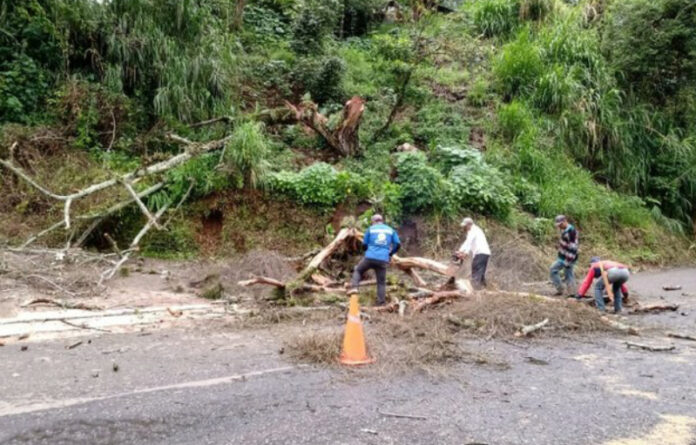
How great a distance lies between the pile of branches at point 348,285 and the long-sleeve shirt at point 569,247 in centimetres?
236

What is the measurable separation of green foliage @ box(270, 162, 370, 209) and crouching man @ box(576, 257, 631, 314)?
5.53 metres

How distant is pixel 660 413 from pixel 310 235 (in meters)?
8.90

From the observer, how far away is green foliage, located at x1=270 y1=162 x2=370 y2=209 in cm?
1251

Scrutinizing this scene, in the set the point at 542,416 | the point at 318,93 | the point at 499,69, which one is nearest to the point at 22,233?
the point at 318,93

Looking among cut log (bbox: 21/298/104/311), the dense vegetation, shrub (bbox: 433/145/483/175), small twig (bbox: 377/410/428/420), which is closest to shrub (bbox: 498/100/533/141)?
the dense vegetation

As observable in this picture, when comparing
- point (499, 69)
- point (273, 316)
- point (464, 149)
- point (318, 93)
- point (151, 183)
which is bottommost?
point (273, 316)

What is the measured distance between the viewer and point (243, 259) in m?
10.6

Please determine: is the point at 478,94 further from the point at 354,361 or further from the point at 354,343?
the point at 354,361

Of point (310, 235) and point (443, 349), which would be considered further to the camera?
point (310, 235)

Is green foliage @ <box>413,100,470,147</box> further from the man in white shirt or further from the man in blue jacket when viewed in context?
the man in blue jacket

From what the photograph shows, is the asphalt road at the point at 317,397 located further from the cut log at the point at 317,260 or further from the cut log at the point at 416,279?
the cut log at the point at 416,279

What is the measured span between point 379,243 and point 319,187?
444 centimetres

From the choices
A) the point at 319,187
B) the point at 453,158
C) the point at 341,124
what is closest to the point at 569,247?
the point at 453,158

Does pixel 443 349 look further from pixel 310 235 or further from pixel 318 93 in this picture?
pixel 318 93
